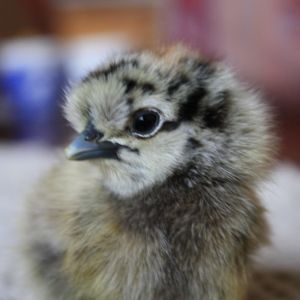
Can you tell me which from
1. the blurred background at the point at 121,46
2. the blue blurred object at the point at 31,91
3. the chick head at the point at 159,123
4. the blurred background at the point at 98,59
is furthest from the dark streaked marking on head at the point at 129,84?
the blue blurred object at the point at 31,91

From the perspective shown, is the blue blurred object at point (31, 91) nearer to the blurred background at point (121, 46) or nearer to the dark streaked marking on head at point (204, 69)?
the blurred background at point (121, 46)

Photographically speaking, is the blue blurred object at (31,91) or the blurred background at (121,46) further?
the blue blurred object at (31,91)

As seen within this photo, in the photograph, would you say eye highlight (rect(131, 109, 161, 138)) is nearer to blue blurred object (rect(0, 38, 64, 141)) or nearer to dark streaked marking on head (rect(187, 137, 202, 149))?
dark streaked marking on head (rect(187, 137, 202, 149))

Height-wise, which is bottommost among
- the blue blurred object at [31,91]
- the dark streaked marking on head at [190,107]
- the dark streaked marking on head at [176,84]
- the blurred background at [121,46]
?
the blue blurred object at [31,91]

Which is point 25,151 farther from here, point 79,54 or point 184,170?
point 79,54

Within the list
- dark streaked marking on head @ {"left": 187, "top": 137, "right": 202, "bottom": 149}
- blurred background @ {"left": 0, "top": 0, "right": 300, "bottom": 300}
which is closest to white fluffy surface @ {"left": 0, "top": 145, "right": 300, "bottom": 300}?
blurred background @ {"left": 0, "top": 0, "right": 300, "bottom": 300}

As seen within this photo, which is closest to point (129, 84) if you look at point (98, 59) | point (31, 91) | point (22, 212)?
point (22, 212)

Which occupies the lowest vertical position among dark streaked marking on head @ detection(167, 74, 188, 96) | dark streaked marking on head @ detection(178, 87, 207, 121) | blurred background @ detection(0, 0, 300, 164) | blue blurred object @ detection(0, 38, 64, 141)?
blue blurred object @ detection(0, 38, 64, 141)
